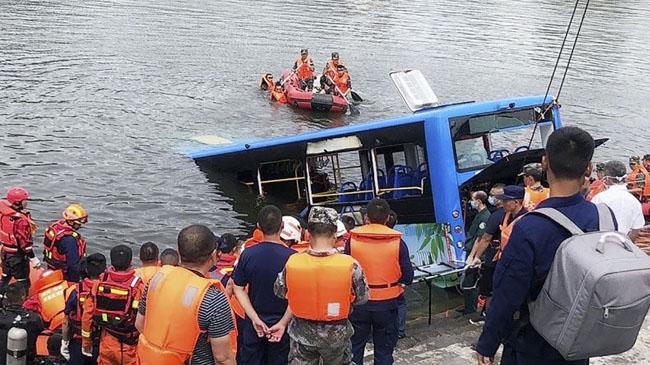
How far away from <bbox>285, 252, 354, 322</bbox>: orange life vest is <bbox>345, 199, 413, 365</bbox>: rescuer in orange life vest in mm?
1084

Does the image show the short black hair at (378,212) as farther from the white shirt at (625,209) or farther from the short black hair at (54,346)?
the short black hair at (54,346)

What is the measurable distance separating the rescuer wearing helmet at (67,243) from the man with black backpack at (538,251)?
5904 mm

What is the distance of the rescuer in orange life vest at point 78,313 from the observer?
622 cm

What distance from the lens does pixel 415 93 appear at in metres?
11.6

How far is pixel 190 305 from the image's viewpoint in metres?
4.18

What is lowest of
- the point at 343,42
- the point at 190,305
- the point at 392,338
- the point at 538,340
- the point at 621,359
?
the point at 621,359

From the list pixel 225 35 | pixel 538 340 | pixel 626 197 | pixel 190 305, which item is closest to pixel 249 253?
pixel 190 305

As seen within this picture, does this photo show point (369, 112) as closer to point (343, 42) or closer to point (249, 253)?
point (343, 42)

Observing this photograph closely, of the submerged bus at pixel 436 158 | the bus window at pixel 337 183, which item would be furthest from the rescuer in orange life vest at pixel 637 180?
the bus window at pixel 337 183

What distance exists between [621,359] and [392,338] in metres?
2.14

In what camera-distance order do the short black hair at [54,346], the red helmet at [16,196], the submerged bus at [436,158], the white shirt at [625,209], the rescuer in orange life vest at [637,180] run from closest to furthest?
the short black hair at [54,346]
the white shirt at [625,209]
the red helmet at [16,196]
the submerged bus at [436,158]
the rescuer in orange life vest at [637,180]

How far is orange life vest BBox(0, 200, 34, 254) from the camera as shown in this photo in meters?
9.20

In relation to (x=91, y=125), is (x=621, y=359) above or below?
below

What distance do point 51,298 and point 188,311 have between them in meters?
4.37
